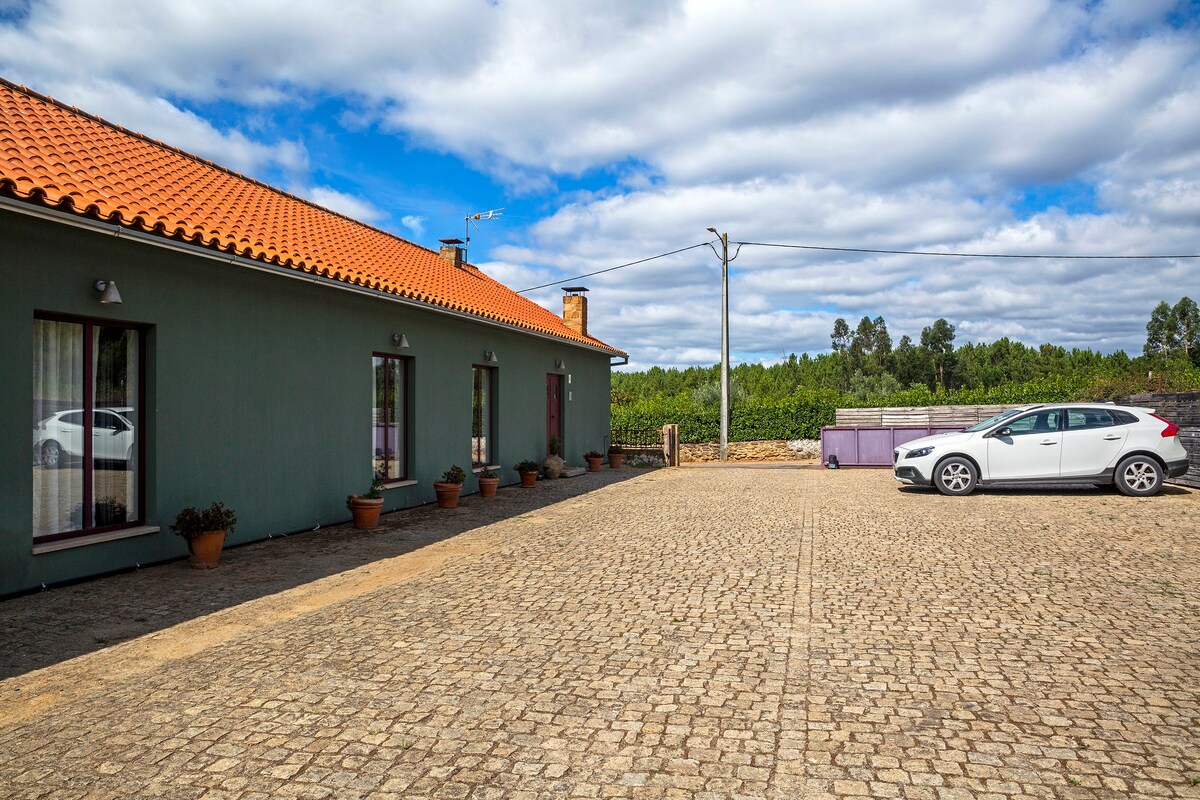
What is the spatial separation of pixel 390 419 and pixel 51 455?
17.5ft

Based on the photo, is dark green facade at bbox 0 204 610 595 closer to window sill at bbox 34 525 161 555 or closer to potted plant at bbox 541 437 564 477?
window sill at bbox 34 525 161 555

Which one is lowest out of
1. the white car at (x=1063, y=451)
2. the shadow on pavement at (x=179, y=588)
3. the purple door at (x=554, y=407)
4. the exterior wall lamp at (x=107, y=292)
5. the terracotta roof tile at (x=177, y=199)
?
the shadow on pavement at (x=179, y=588)

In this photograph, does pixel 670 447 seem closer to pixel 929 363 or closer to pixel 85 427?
pixel 85 427

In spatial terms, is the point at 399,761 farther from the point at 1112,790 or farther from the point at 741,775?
the point at 1112,790

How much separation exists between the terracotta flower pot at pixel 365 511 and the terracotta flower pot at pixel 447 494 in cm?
197

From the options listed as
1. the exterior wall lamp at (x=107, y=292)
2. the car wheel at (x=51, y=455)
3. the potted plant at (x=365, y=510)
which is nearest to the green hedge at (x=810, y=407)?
the potted plant at (x=365, y=510)

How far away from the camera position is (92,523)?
7.21 metres

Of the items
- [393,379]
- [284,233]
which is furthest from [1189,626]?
[284,233]

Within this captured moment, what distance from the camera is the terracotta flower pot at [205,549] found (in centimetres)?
752

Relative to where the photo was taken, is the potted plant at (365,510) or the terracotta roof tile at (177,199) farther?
the potted plant at (365,510)

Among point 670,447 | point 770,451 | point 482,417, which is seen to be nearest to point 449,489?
point 482,417

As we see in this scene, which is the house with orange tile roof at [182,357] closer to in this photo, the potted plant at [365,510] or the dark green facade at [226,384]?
the dark green facade at [226,384]

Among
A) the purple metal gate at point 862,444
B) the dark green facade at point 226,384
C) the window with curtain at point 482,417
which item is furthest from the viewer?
the purple metal gate at point 862,444

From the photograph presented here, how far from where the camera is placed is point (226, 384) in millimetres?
8508
